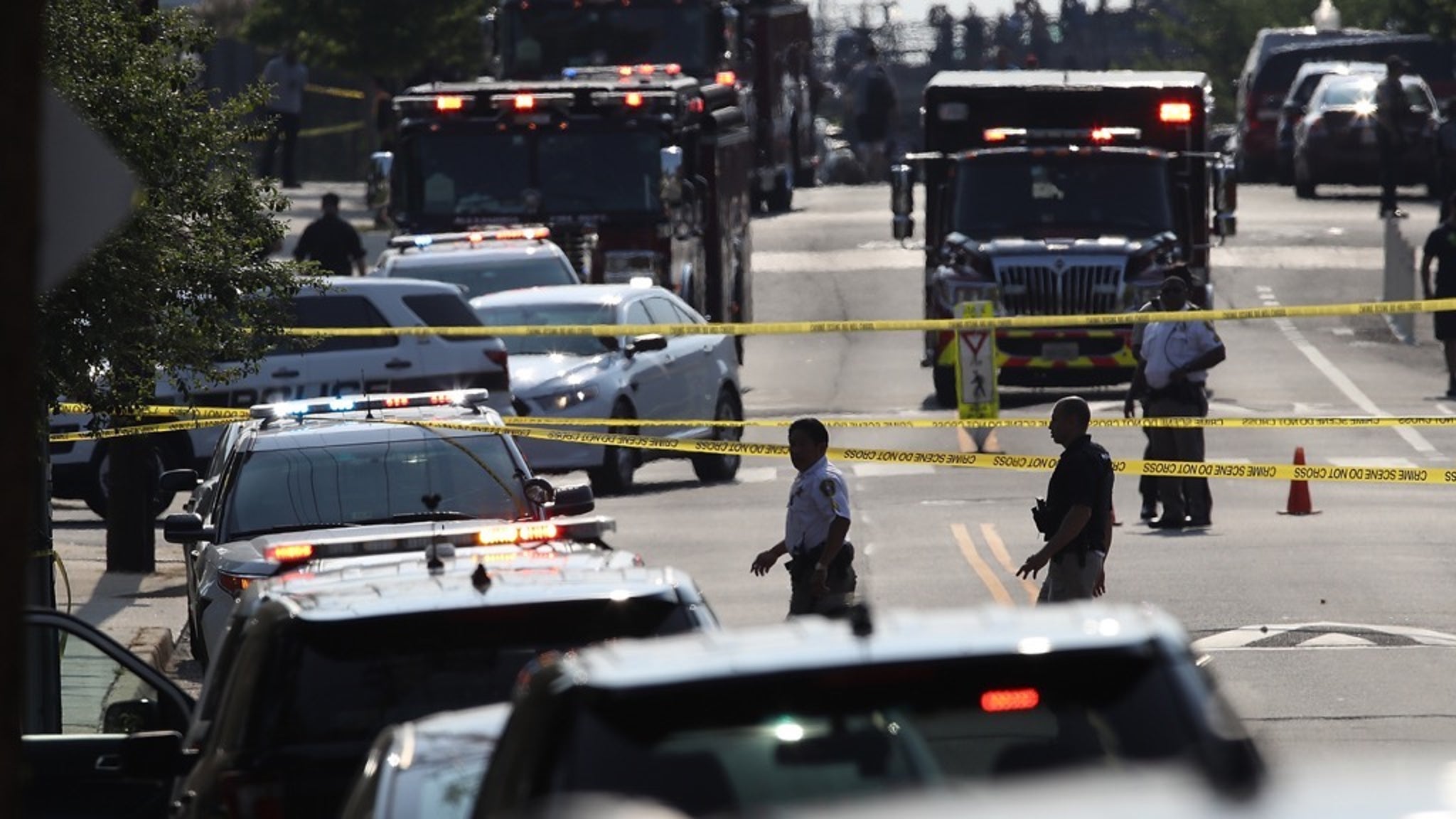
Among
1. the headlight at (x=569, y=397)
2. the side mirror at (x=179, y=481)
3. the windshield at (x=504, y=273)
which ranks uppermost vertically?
the windshield at (x=504, y=273)

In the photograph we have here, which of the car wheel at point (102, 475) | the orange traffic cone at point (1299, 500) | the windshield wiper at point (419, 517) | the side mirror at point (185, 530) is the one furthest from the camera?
the car wheel at point (102, 475)

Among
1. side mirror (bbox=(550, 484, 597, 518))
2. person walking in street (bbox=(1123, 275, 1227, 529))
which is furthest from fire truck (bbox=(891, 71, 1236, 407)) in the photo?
side mirror (bbox=(550, 484, 597, 518))

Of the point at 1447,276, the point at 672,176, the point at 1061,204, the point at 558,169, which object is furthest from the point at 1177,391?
the point at 558,169

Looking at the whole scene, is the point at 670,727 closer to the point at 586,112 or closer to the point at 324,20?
the point at 586,112

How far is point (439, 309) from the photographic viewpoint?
20328 mm

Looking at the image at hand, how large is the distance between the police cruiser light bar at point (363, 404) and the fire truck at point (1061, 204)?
11.6 m

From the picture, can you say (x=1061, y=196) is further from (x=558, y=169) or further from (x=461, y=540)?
(x=461, y=540)

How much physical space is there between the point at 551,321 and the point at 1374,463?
20.5ft

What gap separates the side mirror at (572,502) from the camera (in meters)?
12.2

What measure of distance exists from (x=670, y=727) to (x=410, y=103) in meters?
21.3

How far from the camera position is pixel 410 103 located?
2558 centimetres

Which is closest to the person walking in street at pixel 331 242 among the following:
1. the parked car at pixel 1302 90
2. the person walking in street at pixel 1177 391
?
the person walking in street at pixel 1177 391

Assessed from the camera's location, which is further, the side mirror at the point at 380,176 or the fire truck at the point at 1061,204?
the side mirror at the point at 380,176

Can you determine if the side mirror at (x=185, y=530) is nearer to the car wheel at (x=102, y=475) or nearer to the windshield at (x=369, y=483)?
the windshield at (x=369, y=483)
